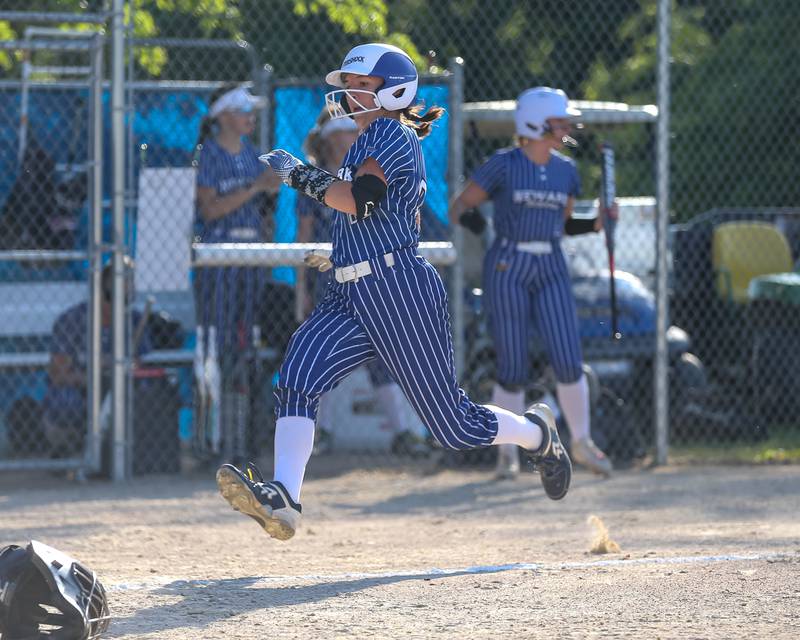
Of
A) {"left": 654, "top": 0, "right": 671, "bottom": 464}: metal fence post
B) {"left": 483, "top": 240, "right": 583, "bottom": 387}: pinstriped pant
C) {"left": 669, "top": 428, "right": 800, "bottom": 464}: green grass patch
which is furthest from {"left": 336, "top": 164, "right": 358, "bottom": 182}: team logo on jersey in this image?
{"left": 669, "top": 428, "right": 800, "bottom": 464}: green grass patch

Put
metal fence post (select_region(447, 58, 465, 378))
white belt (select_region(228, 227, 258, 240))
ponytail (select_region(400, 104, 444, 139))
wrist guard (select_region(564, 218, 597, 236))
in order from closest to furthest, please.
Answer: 1. ponytail (select_region(400, 104, 444, 139))
2. wrist guard (select_region(564, 218, 597, 236))
3. white belt (select_region(228, 227, 258, 240))
4. metal fence post (select_region(447, 58, 465, 378))

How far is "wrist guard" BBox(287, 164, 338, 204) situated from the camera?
17.1 feet

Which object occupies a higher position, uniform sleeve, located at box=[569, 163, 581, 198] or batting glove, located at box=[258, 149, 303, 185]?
uniform sleeve, located at box=[569, 163, 581, 198]

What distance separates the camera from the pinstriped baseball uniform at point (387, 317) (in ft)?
17.3

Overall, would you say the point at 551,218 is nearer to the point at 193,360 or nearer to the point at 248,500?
the point at 193,360

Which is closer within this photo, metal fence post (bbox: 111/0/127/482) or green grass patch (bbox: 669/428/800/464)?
metal fence post (bbox: 111/0/127/482)

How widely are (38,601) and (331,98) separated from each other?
7.46 feet

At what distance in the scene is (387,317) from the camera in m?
5.32

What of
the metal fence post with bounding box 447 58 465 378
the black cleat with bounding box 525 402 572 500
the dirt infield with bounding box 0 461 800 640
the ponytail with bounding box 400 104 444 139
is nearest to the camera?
the dirt infield with bounding box 0 461 800 640

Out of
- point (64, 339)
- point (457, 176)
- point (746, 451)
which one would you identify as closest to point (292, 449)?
point (64, 339)

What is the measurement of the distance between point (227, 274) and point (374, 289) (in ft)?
11.8

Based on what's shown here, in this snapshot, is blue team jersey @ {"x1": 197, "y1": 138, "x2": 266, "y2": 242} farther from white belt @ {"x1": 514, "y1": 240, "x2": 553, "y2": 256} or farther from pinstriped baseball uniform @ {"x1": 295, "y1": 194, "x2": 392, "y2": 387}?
white belt @ {"x1": 514, "y1": 240, "x2": 553, "y2": 256}

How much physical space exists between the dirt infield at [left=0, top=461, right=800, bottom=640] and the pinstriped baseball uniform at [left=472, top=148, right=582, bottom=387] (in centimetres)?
82

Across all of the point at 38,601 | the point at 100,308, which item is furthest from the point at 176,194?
the point at 38,601
